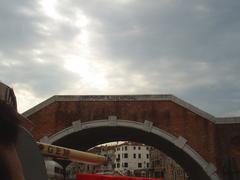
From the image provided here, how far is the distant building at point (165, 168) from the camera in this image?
69.1 metres

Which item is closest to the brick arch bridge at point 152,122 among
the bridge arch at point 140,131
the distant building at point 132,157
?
the bridge arch at point 140,131

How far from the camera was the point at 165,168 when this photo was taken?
85.3m

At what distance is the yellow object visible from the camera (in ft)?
29.3

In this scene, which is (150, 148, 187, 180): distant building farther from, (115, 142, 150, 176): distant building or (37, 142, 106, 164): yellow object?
(37, 142, 106, 164): yellow object

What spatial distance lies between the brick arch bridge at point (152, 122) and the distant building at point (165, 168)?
36.2 meters

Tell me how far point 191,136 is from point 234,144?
3.44 metres

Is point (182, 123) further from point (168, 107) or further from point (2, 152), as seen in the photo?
point (2, 152)

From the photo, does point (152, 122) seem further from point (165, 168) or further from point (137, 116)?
point (165, 168)

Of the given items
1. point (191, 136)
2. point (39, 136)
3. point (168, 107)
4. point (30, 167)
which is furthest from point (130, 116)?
point (30, 167)

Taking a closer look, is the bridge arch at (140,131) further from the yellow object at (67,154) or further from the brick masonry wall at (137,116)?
the yellow object at (67,154)

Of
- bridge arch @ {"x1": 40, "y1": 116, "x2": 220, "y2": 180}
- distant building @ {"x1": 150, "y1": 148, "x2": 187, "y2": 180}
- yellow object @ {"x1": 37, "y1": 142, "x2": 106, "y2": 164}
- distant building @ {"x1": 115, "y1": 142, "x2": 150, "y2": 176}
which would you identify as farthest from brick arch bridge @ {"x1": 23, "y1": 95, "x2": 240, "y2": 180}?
distant building @ {"x1": 115, "y1": 142, "x2": 150, "y2": 176}

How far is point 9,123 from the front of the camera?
79.3 inches

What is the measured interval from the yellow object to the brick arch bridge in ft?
40.4

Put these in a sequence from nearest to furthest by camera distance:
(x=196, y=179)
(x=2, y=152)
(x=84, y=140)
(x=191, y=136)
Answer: (x=2, y=152), (x=191, y=136), (x=196, y=179), (x=84, y=140)
